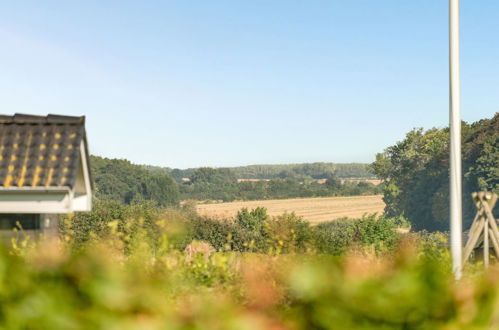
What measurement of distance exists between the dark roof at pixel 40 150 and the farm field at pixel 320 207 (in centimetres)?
6425

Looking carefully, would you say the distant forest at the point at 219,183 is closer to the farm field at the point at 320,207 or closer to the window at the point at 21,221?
the farm field at the point at 320,207

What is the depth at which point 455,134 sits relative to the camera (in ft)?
30.2

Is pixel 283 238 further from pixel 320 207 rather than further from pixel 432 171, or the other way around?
pixel 320 207

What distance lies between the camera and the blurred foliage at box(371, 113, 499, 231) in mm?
59000

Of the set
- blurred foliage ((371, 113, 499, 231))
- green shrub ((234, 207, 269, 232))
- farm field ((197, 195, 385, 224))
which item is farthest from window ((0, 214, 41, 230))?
farm field ((197, 195, 385, 224))

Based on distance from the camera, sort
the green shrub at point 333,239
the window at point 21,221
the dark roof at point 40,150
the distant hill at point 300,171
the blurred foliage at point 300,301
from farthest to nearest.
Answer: the distant hill at point 300,171
the dark roof at point 40,150
the window at point 21,221
the green shrub at point 333,239
the blurred foliage at point 300,301

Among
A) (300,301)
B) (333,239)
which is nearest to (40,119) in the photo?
(300,301)

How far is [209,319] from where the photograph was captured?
2.22 m

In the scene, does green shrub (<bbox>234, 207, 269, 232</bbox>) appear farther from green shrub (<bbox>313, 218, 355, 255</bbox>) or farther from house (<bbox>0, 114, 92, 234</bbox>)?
house (<bbox>0, 114, 92, 234</bbox>)

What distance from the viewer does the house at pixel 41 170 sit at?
9.36 metres

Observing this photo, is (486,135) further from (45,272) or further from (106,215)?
(45,272)

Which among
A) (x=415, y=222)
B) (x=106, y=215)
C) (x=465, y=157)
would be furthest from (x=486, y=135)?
(x=106, y=215)

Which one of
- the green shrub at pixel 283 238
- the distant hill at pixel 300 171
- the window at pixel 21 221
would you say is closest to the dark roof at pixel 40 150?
the window at pixel 21 221

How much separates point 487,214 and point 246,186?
103 m
